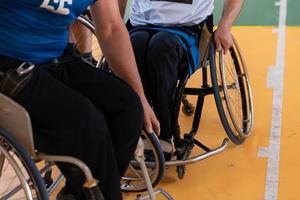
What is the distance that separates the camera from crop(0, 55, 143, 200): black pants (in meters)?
1.32

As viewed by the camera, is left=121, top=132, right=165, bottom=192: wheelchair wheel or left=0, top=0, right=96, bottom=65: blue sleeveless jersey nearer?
left=0, top=0, right=96, bottom=65: blue sleeveless jersey

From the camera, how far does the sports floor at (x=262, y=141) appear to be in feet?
6.89

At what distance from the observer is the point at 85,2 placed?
145 cm

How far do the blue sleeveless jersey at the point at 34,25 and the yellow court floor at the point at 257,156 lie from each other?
888 mm

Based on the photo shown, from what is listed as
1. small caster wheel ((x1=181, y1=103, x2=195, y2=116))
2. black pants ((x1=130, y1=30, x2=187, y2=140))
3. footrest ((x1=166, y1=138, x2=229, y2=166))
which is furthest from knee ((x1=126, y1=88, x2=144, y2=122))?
small caster wheel ((x1=181, y1=103, x2=195, y2=116))

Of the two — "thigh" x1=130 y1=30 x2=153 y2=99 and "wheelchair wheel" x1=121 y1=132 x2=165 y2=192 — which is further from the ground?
"thigh" x1=130 y1=30 x2=153 y2=99

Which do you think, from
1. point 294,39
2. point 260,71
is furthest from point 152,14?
point 294,39

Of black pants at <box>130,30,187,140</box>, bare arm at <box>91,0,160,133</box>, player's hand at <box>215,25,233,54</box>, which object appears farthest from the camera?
player's hand at <box>215,25,233,54</box>

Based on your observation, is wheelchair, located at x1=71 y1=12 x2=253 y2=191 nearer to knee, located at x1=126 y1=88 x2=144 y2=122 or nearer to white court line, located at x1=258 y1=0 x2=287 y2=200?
white court line, located at x1=258 y1=0 x2=287 y2=200

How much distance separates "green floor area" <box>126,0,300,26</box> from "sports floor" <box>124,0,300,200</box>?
9.3 inches

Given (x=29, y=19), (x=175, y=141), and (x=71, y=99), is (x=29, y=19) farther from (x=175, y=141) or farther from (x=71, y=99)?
(x=175, y=141)

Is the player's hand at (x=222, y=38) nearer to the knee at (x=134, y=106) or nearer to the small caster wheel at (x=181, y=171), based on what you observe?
the small caster wheel at (x=181, y=171)

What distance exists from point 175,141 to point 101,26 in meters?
0.75

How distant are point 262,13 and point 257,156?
2087mm
